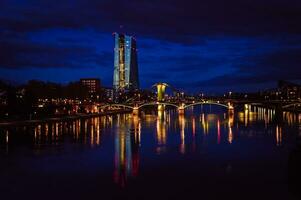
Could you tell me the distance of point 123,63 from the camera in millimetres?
129875

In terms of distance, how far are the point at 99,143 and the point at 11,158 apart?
27.1 ft

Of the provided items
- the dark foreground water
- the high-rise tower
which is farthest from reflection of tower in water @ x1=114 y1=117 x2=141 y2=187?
the high-rise tower

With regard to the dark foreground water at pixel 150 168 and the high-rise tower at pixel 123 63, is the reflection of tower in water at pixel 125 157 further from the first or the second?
the high-rise tower at pixel 123 63

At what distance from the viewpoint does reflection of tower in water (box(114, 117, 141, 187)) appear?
19.5 metres

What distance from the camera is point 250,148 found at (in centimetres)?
2850

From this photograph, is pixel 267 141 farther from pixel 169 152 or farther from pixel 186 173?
pixel 186 173

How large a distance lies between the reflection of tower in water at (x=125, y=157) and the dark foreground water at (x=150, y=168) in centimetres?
4

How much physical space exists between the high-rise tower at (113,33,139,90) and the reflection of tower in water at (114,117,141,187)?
8946 centimetres

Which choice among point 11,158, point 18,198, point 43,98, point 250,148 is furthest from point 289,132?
point 43,98

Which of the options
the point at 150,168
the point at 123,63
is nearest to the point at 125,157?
the point at 150,168

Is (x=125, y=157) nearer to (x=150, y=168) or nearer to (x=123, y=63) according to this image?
(x=150, y=168)

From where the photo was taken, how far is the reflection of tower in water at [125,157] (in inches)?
767

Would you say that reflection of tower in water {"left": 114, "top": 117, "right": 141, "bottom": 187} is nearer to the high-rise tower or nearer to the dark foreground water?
the dark foreground water

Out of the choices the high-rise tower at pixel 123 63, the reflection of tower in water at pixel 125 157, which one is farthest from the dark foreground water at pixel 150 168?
the high-rise tower at pixel 123 63
